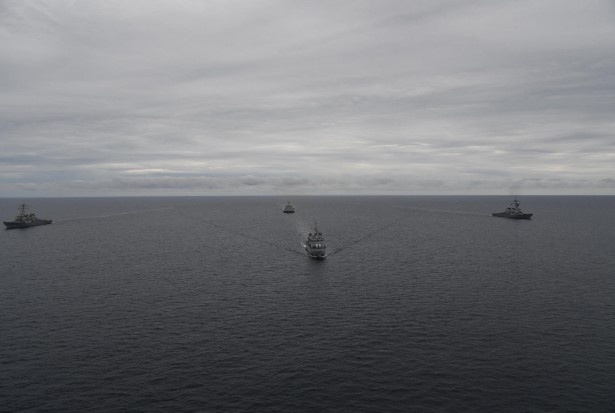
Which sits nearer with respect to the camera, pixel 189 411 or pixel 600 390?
pixel 189 411

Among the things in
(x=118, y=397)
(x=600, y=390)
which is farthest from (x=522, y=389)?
(x=118, y=397)

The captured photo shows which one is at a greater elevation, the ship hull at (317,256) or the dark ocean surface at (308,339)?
the ship hull at (317,256)

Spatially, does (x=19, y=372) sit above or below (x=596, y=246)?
below

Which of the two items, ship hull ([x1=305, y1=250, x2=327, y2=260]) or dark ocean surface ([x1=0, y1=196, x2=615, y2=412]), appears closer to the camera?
dark ocean surface ([x1=0, y1=196, x2=615, y2=412])

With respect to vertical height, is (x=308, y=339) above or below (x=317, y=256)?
below

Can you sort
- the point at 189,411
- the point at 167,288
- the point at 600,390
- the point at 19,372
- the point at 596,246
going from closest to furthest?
1. the point at 189,411
2. the point at 600,390
3. the point at 19,372
4. the point at 167,288
5. the point at 596,246

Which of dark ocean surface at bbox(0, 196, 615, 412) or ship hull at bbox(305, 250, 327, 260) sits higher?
ship hull at bbox(305, 250, 327, 260)

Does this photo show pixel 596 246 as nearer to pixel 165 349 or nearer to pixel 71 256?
pixel 165 349

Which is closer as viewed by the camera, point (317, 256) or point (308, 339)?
point (308, 339)

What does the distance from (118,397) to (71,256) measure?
438ft

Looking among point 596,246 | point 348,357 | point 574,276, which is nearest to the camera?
point 348,357

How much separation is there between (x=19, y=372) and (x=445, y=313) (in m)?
85.7

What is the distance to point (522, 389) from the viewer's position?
204 ft

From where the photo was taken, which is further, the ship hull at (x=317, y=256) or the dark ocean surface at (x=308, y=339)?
the ship hull at (x=317, y=256)
